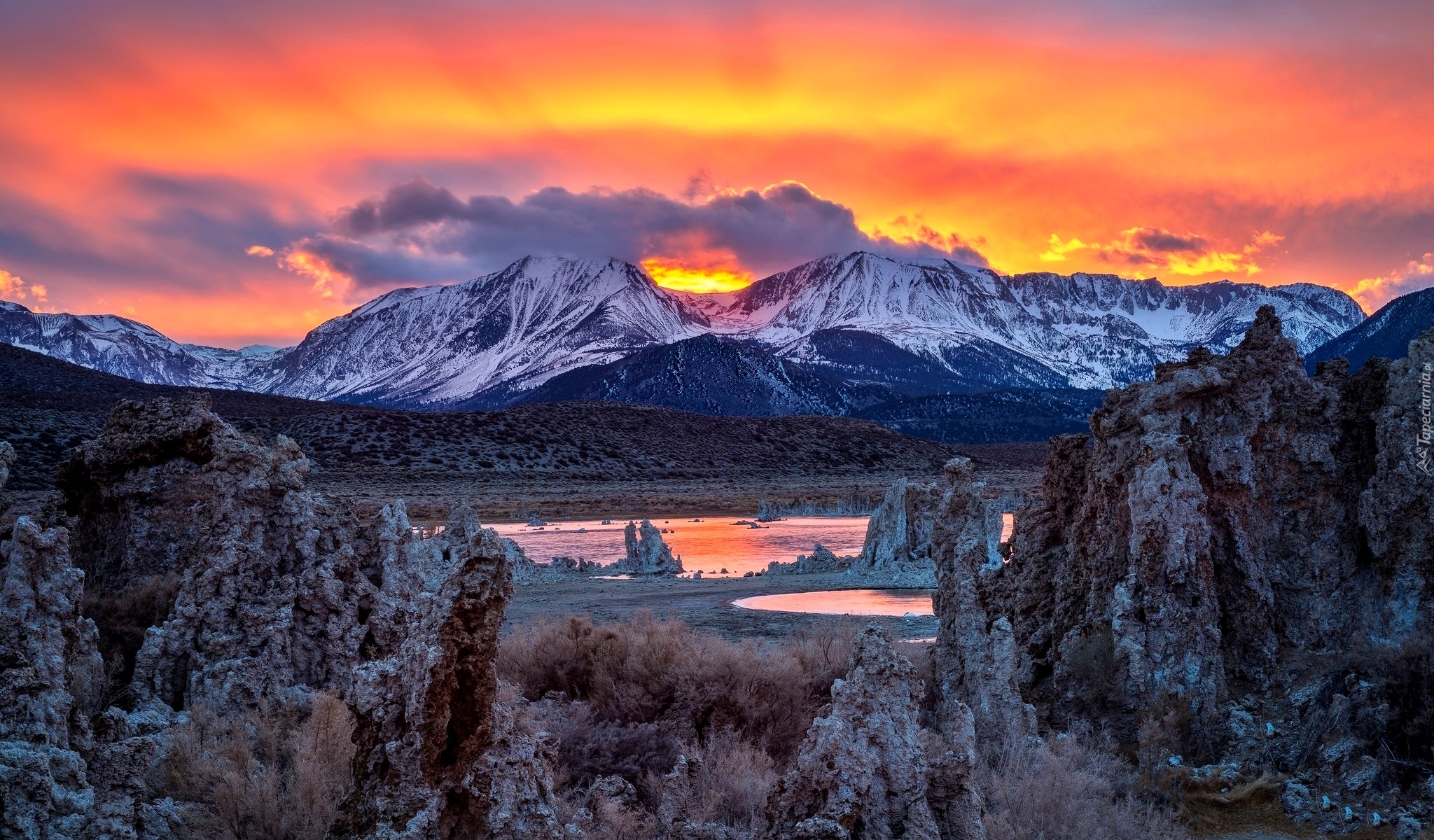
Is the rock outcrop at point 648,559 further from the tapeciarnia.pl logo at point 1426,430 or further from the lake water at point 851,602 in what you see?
the tapeciarnia.pl logo at point 1426,430

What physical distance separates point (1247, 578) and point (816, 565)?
19652mm

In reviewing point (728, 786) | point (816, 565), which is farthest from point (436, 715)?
point (816, 565)

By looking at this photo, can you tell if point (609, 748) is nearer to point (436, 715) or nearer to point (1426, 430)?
point (436, 715)

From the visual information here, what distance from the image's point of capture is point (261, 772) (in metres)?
6.73

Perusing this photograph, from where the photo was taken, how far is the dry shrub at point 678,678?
9344 mm

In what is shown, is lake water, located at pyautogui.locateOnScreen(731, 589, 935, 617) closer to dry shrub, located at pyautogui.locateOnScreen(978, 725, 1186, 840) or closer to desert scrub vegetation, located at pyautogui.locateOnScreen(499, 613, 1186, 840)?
desert scrub vegetation, located at pyautogui.locateOnScreen(499, 613, 1186, 840)

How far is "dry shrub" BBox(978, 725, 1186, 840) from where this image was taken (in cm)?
672

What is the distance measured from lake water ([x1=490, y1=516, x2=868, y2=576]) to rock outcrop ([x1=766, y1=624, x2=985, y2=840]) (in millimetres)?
22400

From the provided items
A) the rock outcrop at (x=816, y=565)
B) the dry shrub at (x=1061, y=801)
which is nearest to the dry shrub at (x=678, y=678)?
the dry shrub at (x=1061, y=801)

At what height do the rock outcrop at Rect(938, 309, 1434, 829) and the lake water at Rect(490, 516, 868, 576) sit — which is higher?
the rock outcrop at Rect(938, 309, 1434, 829)

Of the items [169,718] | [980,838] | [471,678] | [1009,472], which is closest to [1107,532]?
[980,838]

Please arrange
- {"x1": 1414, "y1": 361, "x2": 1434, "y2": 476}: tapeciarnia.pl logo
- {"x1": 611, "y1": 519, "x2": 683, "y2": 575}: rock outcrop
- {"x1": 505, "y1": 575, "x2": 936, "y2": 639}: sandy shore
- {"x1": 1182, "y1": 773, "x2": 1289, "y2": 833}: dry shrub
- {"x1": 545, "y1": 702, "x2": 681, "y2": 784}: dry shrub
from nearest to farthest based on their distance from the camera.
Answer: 1. {"x1": 1182, "y1": 773, "x2": 1289, "y2": 833}: dry shrub
2. {"x1": 545, "y1": 702, "x2": 681, "y2": 784}: dry shrub
3. {"x1": 1414, "y1": 361, "x2": 1434, "y2": 476}: tapeciarnia.pl logo
4. {"x1": 505, "y1": 575, "x2": 936, "y2": 639}: sandy shore
5. {"x1": 611, "y1": 519, "x2": 683, "y2": 575}: rock outcrop

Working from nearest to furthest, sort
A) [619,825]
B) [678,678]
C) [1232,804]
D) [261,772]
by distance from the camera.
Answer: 1. [619,825]
2. [261,772]
3. [1232,804]
4. [678,678]

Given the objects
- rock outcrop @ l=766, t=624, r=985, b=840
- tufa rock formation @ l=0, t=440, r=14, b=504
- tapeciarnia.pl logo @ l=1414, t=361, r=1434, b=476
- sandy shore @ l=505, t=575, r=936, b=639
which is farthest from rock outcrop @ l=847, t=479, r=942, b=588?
tufa rock formation @ l=0, t=440, r=14, b=504
